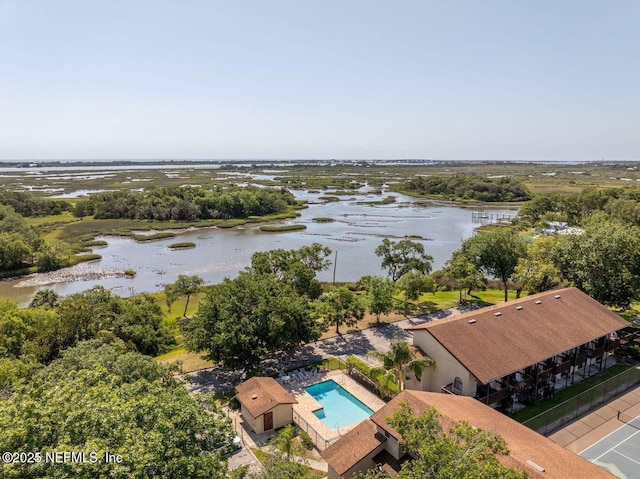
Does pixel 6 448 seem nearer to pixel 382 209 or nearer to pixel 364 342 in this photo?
pixel 364 342

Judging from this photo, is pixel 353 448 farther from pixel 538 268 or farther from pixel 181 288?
pixel 538 268

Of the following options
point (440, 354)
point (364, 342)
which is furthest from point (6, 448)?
point (364, 342)

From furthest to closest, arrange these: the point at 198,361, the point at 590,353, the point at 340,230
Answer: the point at 340,230, the point at 198,361, the point at 590,353

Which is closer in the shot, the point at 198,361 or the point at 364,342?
the point at 198,361

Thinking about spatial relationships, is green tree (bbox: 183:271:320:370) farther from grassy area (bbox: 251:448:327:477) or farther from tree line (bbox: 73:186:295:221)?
tree line (bbox: 73:186:295:221)

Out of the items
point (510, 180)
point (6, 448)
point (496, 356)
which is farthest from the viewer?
point (510, 180)

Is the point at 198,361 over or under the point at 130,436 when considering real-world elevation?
under

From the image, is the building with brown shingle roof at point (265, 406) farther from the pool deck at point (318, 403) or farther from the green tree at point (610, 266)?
the green tree at point (610, 266)
